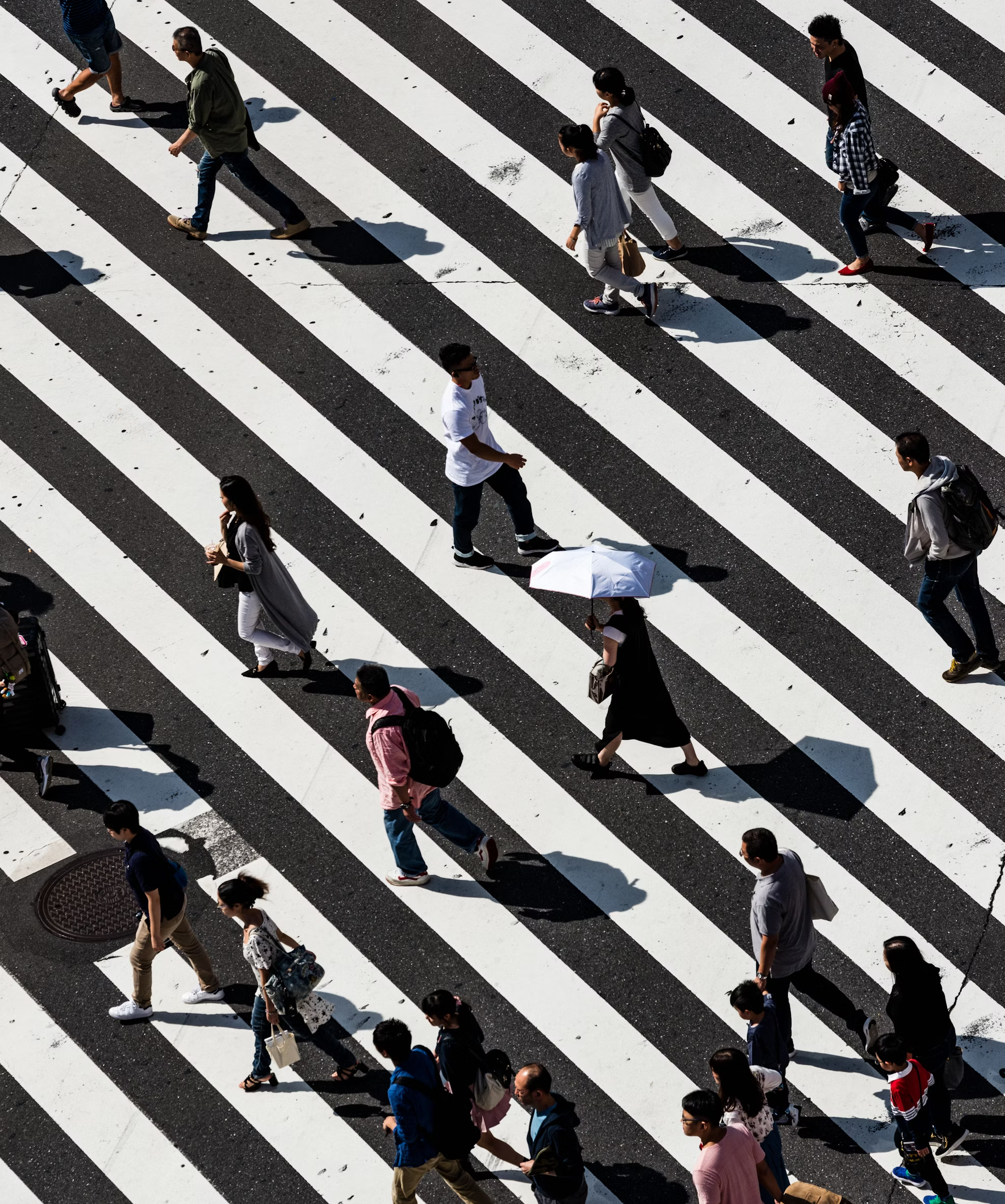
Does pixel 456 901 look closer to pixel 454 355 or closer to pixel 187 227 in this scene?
pixel 454 355

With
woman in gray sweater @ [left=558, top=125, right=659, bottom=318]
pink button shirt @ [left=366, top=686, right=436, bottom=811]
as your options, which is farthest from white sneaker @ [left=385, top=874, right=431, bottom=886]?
woman in gray sweater @ [left=558, top=125, right=659, bottom=318]

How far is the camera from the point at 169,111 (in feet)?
47.4

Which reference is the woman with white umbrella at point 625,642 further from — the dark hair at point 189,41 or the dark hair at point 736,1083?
the dark hair at point 189,41

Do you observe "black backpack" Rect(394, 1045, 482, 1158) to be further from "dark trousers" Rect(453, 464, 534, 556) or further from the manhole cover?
"dark trousers" Rect(453, 464, 534, 556)

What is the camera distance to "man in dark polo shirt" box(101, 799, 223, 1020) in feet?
31.1

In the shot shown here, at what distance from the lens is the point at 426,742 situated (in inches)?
387

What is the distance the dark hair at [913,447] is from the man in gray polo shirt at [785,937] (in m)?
2.61

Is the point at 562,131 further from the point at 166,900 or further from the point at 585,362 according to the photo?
the point at 166,900

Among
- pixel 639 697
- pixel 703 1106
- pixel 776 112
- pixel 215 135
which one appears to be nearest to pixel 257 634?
pixel 639 697

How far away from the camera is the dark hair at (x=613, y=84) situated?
1227cm

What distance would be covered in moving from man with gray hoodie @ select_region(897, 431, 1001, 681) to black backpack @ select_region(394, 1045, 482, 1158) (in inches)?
173

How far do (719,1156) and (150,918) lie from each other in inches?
141

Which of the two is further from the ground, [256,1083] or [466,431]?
[466,431]

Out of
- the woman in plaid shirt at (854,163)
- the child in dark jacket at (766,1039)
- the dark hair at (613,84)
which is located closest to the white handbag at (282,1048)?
the child in dark jacket at (766,1039)
